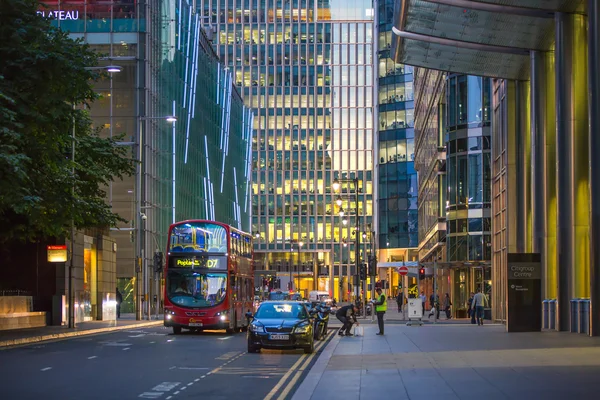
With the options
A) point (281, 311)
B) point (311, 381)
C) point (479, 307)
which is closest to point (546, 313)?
point (479, 307)

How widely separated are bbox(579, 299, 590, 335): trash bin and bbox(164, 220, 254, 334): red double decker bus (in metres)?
13.6

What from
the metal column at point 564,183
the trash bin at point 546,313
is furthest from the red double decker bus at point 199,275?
the metal column at point 564,183

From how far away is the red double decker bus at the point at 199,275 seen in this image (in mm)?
40031

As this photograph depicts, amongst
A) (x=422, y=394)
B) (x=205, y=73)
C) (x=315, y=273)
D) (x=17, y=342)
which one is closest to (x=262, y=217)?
(x=315, y=273)

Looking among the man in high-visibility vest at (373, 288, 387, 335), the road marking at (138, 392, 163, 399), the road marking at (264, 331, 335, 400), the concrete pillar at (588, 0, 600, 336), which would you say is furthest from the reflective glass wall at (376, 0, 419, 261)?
the road marking at (138, 392, 163, 399)

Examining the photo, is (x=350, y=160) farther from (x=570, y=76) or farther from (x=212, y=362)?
(x=212, y=362)

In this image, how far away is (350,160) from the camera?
166 metres

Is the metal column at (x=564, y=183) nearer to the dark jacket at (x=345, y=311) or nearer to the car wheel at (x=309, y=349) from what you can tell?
the dark jacket at (x=345, y=311)

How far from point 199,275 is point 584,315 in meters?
14.7

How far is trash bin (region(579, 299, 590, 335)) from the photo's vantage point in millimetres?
33531

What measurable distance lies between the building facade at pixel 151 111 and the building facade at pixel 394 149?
2235 cm

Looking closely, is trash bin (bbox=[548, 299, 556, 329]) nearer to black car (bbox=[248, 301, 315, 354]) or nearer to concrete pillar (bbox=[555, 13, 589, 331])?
concrete pillar (bbox=[555, 13, 589, 331])

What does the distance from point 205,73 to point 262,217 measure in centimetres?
6440

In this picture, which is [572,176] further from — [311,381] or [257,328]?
[311,381]
